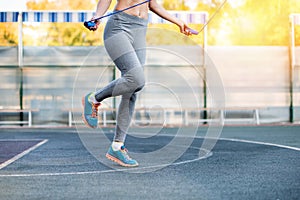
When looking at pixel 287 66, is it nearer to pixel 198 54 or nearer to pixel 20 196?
pixel 198 54

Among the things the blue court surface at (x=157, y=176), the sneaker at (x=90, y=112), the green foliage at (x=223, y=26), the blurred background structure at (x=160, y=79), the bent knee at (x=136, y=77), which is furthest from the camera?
the green foliage at (x=223, y=26)

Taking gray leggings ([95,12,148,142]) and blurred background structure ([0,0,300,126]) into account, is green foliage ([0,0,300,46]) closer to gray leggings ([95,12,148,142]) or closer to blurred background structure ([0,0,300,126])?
blurred background structure ([0,0,300,126])

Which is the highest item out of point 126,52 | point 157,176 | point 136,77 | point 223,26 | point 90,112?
point 223,26

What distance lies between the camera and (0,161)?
5801 mm

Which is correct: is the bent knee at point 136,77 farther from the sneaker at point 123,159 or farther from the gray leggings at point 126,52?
the sneaker at point 123,159

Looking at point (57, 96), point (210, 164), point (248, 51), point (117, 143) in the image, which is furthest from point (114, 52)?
point (248, 51)

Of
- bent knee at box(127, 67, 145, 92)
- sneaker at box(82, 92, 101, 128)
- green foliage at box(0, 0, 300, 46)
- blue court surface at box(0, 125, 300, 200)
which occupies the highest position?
green foliage at box(0, 0, 300, 46)

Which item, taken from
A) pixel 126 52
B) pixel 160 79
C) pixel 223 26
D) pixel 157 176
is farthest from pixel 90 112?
pixel 223 26

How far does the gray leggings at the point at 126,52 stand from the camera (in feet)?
15.7

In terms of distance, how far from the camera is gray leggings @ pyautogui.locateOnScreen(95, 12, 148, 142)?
480 cm

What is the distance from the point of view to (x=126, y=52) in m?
4.81

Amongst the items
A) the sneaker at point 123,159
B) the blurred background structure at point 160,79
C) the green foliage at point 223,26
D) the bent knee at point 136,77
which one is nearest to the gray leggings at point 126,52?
the bent knee at point 136,77

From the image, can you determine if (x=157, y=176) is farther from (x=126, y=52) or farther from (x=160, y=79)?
(x=160, y=79)

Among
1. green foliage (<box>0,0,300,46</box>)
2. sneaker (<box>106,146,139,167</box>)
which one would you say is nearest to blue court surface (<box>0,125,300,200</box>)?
sneaker (<box>106,146,139,167</box>)
